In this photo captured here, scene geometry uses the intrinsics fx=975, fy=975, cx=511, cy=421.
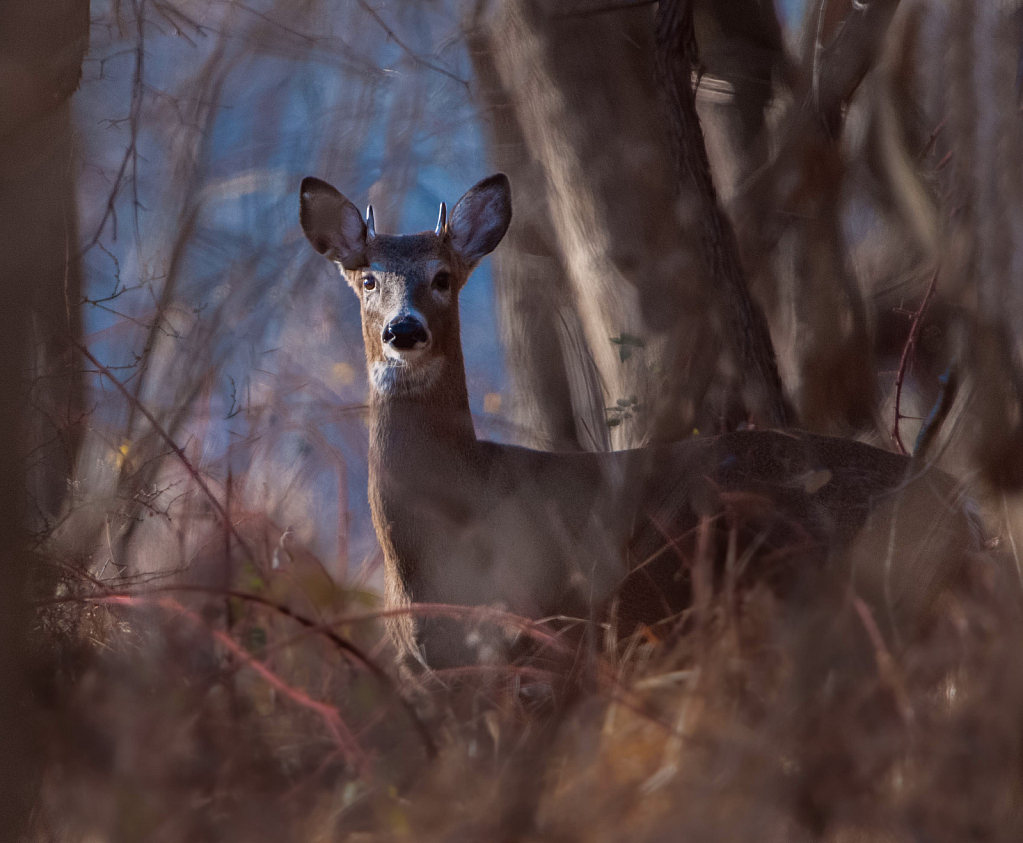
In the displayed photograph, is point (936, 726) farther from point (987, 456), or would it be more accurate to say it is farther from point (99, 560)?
point (99, 560)

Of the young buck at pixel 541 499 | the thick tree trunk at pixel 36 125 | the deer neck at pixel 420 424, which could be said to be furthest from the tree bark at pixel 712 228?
the thick tree trunk at pixel 36 125

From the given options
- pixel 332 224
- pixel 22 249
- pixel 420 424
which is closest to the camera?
pixel 22 249

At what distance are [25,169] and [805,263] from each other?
4.72 meters

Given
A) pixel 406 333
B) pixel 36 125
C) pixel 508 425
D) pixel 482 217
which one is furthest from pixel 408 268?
pixel 36 125

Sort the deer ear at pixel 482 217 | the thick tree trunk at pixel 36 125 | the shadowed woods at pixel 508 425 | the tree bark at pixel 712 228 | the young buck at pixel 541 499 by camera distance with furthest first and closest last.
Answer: the tree bark at pixel 712 228, the deer ear at pixel 482 217, the young buck at pixel 541 499, the thick tree trunk at pixel 36 125, the shadowed woods at pixel 508 425

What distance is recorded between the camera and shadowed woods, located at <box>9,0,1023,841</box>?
6.15 ft

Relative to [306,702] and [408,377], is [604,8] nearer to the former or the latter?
[408,377]

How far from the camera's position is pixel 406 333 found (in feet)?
12.6

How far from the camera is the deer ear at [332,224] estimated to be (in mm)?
4367

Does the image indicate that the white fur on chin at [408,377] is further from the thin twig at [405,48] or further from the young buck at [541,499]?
the thin twig at [405,48]

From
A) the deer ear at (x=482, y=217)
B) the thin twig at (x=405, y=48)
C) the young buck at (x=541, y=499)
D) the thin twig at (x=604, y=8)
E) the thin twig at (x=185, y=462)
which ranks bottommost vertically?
the young buck at (x=541, y=499)

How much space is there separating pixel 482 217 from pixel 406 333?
1095 millimetres

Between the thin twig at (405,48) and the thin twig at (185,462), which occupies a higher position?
the thin twig at (405,48)

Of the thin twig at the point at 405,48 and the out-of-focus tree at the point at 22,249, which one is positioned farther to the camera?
the thin twig at the point at 405,48
